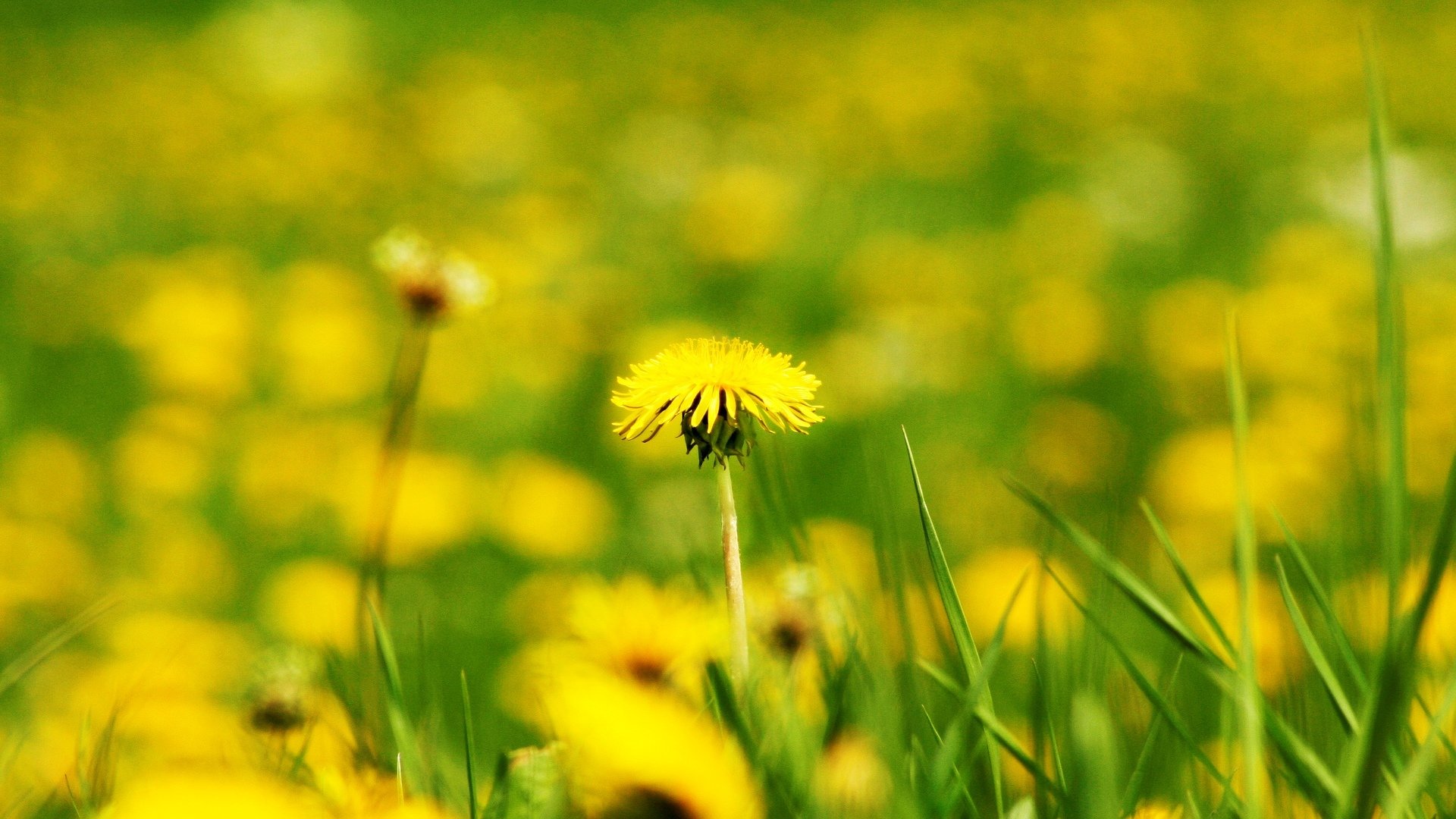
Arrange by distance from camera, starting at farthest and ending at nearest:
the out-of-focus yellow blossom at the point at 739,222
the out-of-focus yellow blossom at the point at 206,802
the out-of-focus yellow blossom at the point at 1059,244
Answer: the out-of-focus yellow blossom at the point at 1059,244, the out-of-focus yellow blossom at the point at 739,222, the out-of-focus yellow blossom at the point at 206,802

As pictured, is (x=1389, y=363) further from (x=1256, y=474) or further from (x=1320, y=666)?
(x=1256, y=474)

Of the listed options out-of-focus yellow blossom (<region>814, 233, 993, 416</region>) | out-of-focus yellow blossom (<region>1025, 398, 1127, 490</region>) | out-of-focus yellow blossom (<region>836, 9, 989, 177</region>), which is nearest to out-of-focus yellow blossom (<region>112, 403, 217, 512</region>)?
out-of-focus yellow blossom (<region>814, 233, 993, 416</region>)

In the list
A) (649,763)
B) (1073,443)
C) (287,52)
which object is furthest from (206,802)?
(287,52)

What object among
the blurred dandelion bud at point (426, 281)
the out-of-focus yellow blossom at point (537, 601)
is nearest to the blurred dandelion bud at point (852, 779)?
the blurred dandelion bud at point (426, 281)

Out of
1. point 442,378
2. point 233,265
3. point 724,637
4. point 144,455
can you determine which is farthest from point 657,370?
point 233,265

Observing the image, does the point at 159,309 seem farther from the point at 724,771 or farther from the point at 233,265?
the point at 724,771

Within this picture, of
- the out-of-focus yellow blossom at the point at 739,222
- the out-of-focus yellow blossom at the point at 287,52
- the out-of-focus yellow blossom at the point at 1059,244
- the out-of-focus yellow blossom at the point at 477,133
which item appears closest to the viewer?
the out-of-focus yellow blossom at the point at 739,222

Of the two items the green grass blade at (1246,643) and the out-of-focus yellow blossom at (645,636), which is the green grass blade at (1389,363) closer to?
the green grass blade at (1246,643)
